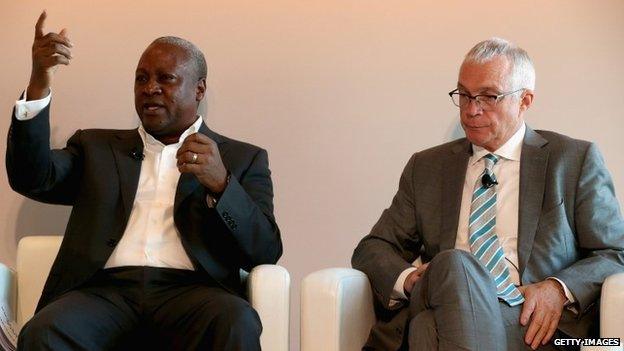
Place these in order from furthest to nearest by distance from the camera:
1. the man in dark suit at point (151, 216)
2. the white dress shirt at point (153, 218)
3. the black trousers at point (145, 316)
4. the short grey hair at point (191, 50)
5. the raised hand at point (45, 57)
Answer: the short grey hair at point (191, 50) → the white dress shirt at point (153, 218) → the raised hand at point (45, 57) → the man in dark suit at point (151, 216) → the black trousers at point (145, 316)

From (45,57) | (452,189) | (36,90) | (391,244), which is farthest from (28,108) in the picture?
(452,189)

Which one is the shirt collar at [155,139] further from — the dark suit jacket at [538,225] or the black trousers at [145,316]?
the dark suit jacket at [538,225]

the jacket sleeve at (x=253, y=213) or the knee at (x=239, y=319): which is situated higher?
the jacket sleeve at (x=253, y=213)

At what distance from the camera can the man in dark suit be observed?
2.58m

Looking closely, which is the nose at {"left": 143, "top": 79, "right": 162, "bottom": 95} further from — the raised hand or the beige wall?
the beige wall

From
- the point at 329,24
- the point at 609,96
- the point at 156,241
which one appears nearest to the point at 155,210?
the point at 156,241

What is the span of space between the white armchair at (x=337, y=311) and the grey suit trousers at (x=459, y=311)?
0.84 feet

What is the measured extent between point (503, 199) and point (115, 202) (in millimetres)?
1319

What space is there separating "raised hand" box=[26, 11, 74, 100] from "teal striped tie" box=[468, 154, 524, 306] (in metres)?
1.43

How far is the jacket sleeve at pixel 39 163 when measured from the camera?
2.73m

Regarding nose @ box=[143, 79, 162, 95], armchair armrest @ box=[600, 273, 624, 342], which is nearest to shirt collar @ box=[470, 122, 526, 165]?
armchair armrest @ box=[600, 273, 624, 342]

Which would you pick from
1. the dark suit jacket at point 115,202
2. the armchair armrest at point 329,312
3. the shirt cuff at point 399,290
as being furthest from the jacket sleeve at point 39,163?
the shirt cuff at point 399,290

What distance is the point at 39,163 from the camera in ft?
9.11

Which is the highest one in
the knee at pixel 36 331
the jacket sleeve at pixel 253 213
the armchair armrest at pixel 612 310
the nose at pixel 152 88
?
the nose at pixel 152 88
